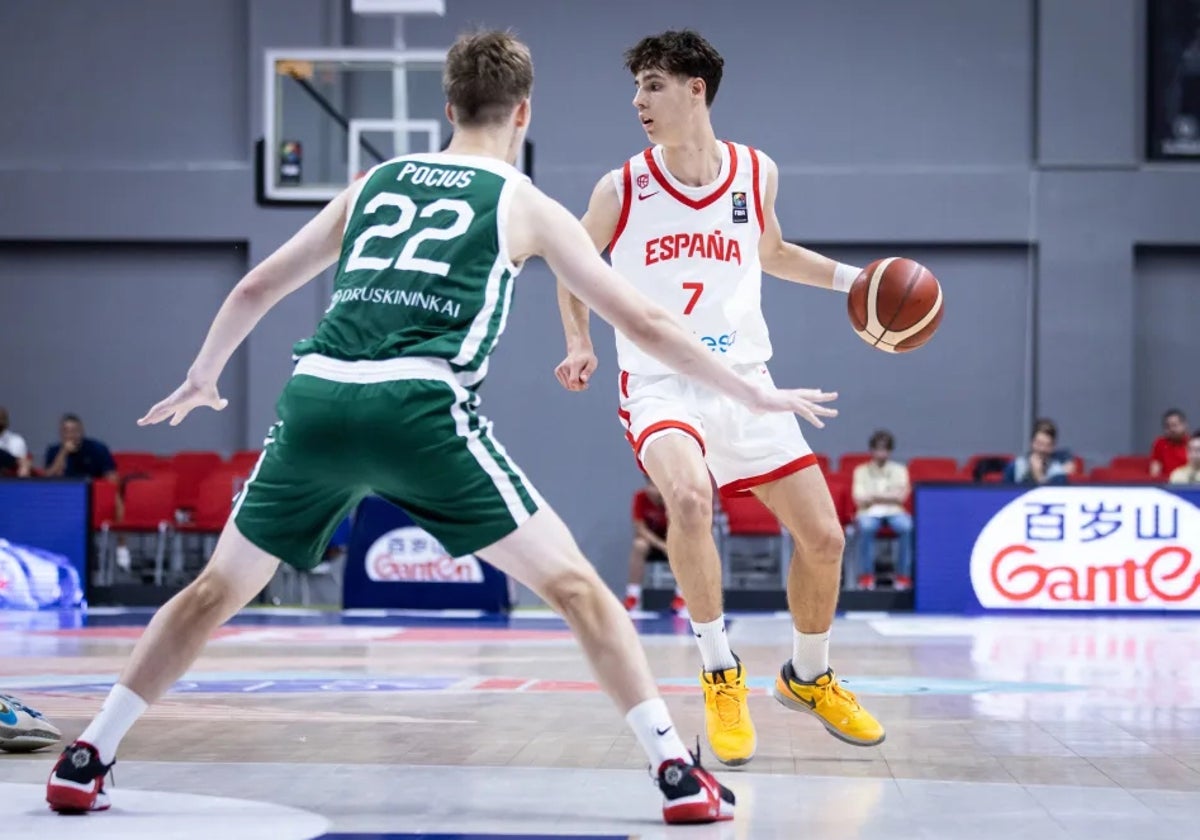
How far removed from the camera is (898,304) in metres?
4.99

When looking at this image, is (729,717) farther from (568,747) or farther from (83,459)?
(83,459)

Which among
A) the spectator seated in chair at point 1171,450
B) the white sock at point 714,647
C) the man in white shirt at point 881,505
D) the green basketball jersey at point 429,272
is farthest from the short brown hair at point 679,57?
the spectator seated in chair at point 1171,450

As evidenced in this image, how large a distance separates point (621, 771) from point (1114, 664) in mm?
4475

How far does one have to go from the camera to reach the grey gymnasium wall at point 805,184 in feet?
54.5

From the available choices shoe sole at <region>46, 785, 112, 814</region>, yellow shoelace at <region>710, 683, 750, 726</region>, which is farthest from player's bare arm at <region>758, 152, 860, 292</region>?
shoe sole at <region>46, 785, 112, 814</region>

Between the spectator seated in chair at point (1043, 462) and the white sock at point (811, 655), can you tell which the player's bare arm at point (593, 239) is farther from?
the spectator seated in chair at point (1043, 462)

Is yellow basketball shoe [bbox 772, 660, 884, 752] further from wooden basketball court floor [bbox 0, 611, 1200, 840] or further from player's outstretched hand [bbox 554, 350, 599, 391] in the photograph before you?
player's outstretched hand [bbox 554, 350, 599, 391]

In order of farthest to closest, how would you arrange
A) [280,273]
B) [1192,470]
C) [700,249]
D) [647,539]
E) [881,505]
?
[881,505] < [647,539] < [1192,470] < [700,249] < [280,273]

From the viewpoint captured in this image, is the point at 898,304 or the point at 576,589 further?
the point at 898,304

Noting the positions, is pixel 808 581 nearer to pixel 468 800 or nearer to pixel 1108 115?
pixel 468 800

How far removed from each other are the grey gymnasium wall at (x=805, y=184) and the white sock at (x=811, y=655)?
11660 mm

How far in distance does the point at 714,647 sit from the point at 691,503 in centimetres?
48

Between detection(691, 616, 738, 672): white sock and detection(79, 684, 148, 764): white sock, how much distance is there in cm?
183

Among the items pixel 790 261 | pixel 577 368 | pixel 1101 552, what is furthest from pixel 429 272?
pixel 1101 552
